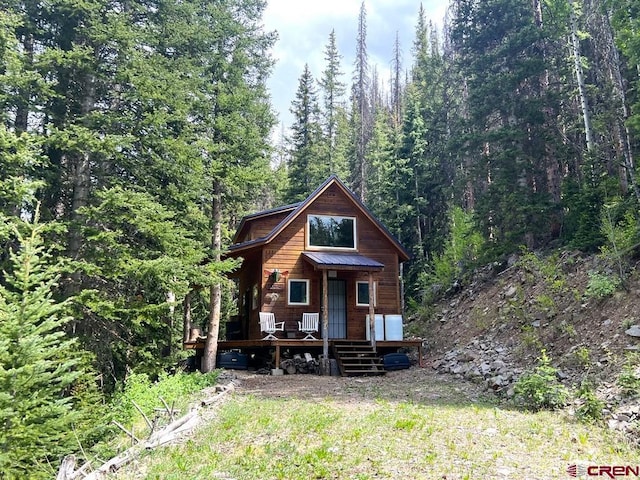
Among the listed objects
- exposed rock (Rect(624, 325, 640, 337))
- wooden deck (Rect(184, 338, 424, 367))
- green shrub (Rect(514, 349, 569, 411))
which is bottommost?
green shrub (Rect(514, 349, 569, 411))

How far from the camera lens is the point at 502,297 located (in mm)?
15500

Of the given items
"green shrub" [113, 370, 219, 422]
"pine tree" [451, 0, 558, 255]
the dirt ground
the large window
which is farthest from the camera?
Answer: the large window

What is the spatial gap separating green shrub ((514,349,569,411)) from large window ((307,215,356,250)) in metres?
9.09

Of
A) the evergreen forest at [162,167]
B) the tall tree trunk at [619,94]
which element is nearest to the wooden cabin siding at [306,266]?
the evergreen forest at [162,167]

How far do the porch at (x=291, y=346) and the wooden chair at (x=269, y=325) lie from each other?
37cm

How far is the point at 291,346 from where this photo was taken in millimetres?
15422

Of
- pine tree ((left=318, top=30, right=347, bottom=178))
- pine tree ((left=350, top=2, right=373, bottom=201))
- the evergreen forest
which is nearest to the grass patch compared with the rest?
the evergreen forest

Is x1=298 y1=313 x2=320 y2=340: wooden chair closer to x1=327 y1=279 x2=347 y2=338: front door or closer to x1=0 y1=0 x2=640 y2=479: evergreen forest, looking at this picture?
x1=327 y1=279 x2=347 y2=338: front door

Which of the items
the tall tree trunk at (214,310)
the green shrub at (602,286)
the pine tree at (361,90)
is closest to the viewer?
the green shrub at (602,286)

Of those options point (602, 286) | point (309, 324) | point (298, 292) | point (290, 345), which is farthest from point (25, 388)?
point (602, 286)

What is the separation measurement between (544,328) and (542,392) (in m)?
3.81

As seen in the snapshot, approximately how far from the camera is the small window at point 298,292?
1630cm

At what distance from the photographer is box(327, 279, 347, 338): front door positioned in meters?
16.9

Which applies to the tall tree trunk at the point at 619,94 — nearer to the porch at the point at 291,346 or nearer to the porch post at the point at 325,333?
the porch at the point at 291,346
